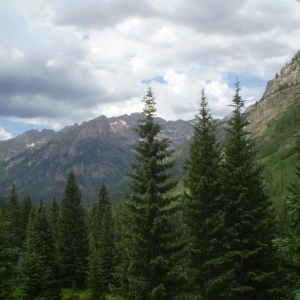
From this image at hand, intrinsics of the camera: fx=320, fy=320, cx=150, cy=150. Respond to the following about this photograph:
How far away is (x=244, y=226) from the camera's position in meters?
22.4

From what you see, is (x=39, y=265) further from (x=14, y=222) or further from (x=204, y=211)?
(x=14, y=222)

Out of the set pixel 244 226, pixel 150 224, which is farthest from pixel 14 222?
pixel 244 226

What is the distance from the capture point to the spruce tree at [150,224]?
19.6 meters

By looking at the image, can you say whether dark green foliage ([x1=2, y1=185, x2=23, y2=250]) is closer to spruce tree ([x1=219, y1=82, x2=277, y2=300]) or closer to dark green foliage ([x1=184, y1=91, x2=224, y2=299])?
dark green foliage ([x1=184, y1=91, x2=224, y2=299])

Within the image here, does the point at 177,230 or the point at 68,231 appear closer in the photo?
the point at 177,230

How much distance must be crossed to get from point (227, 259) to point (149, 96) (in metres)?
11.8

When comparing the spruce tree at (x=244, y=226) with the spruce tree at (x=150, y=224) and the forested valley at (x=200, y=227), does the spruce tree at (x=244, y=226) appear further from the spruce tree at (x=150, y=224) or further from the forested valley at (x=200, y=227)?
the spruce tree at (x=150, y=224)

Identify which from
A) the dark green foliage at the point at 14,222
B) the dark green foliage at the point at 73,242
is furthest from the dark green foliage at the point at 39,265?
the dark green foliage at the point at 14,222

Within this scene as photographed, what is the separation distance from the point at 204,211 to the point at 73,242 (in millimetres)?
33876

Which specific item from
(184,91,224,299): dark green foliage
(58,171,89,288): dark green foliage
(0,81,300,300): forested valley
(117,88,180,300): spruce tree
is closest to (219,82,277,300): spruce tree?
(0,81,300,300): forested valley

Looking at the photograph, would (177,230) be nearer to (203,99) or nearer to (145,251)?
(145,251)

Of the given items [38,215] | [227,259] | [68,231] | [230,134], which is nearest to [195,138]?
[230,134]

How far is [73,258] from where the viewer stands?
1980 inches

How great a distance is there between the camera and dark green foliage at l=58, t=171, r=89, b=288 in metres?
49.6
